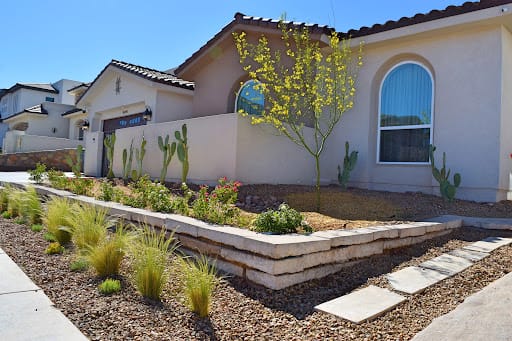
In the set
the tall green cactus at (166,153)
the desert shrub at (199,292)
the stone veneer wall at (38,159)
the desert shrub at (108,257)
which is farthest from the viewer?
the stone veneer wall at (38,159)

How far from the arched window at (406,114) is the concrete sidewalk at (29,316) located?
28.3 ft

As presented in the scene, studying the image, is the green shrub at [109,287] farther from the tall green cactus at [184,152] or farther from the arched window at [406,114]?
the arched window at [406,114]

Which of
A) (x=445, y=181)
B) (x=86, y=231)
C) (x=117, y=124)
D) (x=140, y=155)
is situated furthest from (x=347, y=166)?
(x=117, y=124)

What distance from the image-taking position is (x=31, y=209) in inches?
268

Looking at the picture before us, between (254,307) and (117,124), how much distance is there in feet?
52.8

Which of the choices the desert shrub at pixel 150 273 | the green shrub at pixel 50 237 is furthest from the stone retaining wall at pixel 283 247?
the green shrub at pixel 50 237

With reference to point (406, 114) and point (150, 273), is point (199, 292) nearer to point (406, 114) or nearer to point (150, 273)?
point (150, 273)

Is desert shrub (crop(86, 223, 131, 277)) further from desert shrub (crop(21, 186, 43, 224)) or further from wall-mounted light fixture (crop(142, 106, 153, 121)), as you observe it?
wall-mounted light fixture (crop(142, 106, 153, 121))

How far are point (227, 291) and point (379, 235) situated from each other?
2072 millimetres

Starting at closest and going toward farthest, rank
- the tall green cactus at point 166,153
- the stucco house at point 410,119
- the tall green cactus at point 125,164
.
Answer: the stucco house at point 410,119 < the tall green cactus at point 166,153 < the tall green cactus at point 125,164

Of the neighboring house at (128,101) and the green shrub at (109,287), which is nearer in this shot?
the green shrub at (109,287)

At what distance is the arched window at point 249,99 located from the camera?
11359 mm

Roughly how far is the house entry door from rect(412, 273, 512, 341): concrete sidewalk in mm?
12362

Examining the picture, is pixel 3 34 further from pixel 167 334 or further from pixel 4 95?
pixel 4 95
